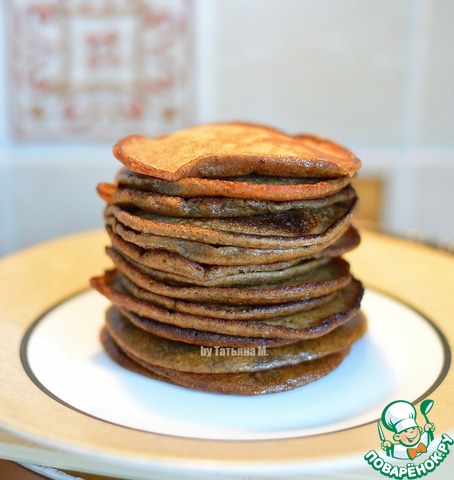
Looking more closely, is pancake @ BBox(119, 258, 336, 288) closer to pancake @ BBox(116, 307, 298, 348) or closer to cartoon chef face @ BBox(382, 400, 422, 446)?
pancake @ BBox(116, 307, 298, 348)

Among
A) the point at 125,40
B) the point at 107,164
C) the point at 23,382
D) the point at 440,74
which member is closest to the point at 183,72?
the point at 125,40

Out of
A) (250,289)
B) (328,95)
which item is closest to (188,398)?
(250,289)

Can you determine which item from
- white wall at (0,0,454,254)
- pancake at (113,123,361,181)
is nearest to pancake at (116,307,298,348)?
pancake at (113,123,361,181)

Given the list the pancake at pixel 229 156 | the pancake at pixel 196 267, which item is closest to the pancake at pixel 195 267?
the pancake at pixel 196 267

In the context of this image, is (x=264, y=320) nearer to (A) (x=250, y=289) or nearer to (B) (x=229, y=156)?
(A) (x=250, y=289)

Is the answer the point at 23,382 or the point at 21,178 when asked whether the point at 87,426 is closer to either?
the point at 23,382

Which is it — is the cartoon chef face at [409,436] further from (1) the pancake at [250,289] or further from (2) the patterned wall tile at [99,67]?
(2) the patterned wall tile at [99,67]
